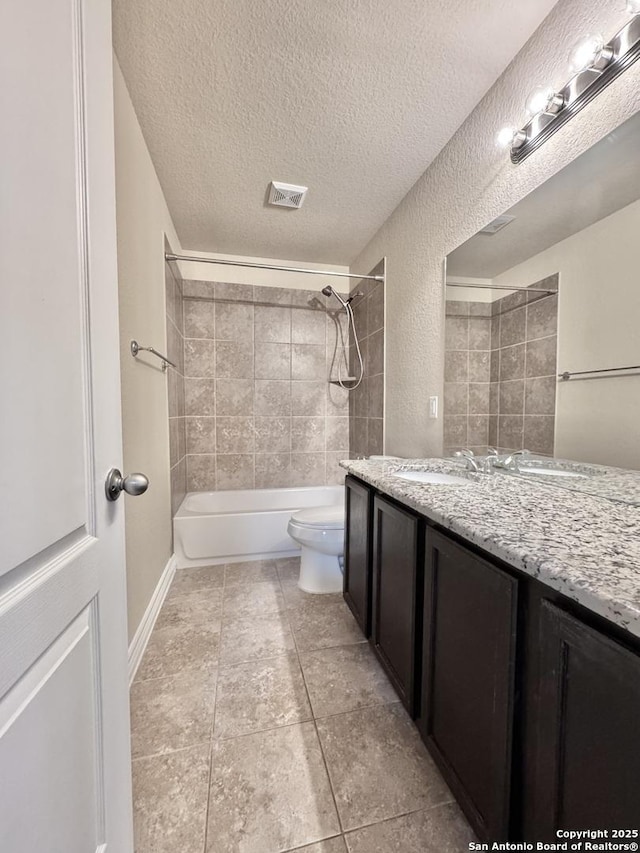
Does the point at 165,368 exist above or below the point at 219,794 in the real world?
above

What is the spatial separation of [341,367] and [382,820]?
2668 mm

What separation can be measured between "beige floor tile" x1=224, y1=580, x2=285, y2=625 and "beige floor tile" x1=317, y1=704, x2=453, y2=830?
2.31ft

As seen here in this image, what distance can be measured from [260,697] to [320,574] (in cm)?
77

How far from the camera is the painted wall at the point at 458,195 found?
3.16 ft

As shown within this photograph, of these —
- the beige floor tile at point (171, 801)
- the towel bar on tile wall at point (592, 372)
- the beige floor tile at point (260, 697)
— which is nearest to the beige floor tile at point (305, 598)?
the beige floor tile at point (260, 697)

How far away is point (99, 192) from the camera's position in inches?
24.2

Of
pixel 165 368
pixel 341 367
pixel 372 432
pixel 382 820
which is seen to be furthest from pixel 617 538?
pixel 341 367

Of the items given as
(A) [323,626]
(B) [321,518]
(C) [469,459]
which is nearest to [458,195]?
(C) [469,459]

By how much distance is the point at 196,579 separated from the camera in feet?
6.73

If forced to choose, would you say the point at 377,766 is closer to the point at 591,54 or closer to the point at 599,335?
the point at 599,335

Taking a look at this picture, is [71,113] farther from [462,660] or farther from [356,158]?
[356,158]

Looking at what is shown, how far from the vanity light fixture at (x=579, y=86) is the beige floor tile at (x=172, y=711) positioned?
2.26 meters

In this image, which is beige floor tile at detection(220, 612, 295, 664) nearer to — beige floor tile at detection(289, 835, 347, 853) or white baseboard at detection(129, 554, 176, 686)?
white baseboard at detection(129, 554, 176, 686)

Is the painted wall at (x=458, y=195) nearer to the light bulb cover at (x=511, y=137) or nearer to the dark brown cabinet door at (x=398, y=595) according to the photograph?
the light bulb cover at (x=511, y=137)
